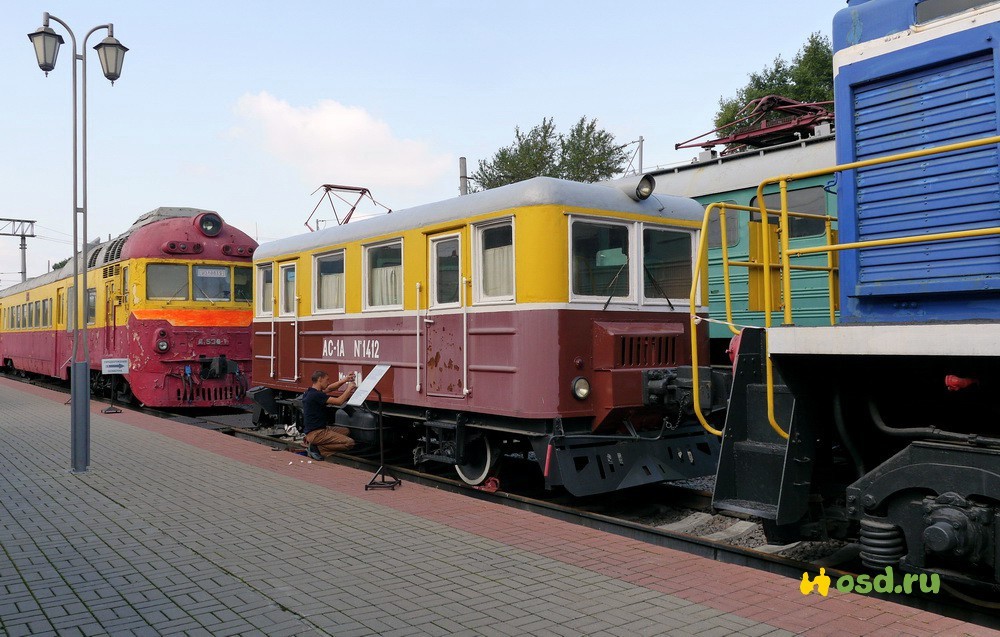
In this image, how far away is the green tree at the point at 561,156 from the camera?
133ft

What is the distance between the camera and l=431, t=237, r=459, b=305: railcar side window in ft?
27.0

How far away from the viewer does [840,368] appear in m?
4.82

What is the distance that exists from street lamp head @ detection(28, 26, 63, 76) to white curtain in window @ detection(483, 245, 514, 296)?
6276mm

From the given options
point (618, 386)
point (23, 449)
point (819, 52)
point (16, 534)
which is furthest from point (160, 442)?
point (819, 52)

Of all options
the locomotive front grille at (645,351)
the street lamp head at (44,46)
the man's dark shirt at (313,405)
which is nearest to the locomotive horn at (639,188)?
the locomotive front grille at (645,351)

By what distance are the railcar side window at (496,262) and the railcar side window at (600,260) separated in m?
0.61

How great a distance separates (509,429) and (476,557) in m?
2.07

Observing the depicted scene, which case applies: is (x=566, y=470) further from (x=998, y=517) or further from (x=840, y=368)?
(x=998, y=517)

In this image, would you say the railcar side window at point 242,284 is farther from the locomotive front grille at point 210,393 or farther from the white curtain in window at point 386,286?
the white curtain in window at point 386,286

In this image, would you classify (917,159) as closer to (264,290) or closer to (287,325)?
(287,325)

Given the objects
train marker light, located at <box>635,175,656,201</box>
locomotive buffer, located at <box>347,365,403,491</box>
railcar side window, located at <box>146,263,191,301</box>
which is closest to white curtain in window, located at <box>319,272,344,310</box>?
locomotive buffer, located at <box>347,365,403,491</box>

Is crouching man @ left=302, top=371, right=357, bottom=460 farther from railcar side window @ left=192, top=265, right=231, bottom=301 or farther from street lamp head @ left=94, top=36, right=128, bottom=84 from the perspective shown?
railcar side window @ left=192, top=265, right=231, bottom=301

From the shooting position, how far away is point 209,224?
16000 mm

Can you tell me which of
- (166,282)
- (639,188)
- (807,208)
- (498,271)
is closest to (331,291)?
(498,271)
